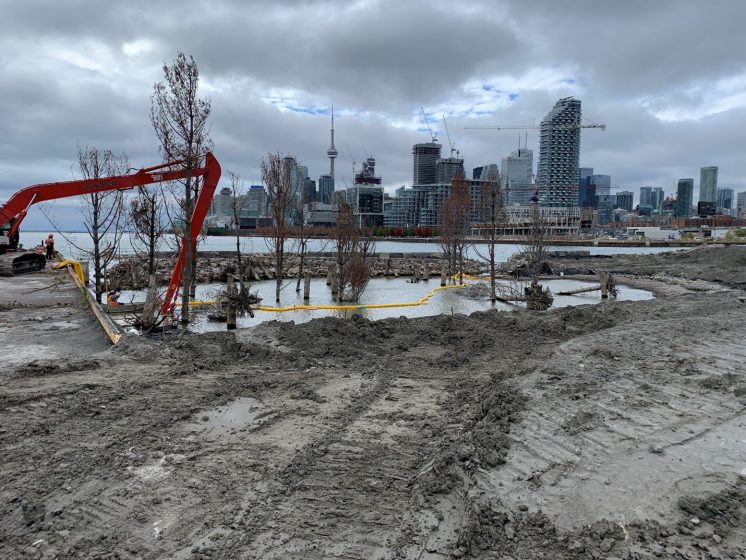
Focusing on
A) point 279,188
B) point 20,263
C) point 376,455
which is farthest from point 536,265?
point 20,263

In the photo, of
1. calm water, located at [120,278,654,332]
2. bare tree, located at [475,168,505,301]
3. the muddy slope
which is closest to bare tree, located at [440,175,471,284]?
calm water, located at [120,278,654,332]

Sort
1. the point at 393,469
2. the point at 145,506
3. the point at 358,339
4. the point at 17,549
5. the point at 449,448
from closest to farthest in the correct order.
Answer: the point at 17,549
the point at 145,506
the point at 393,469
the point at 449,448
the point at 358,339

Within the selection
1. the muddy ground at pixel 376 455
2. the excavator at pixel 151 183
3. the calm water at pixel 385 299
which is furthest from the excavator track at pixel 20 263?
the muddy ground at pixel 376 455

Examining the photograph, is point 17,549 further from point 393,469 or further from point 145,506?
point 393,469

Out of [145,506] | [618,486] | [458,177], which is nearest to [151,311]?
[145,506]

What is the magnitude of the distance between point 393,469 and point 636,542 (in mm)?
2066

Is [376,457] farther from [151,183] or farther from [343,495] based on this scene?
[151,183]

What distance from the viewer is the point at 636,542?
3705mm

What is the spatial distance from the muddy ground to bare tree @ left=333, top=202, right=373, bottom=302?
41.8ft

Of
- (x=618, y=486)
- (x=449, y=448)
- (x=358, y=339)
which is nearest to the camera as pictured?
(x=618, y=486)

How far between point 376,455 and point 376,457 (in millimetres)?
51

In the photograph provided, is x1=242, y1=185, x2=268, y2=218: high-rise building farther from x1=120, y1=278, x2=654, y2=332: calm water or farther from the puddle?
the puddle

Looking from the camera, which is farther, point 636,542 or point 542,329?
point 542,329

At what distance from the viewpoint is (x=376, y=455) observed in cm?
518
